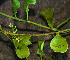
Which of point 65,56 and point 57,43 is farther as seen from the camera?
point 65,56

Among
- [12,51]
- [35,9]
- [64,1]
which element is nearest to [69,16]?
[64,1]

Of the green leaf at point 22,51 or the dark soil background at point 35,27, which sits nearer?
the green leaf at point 22,51

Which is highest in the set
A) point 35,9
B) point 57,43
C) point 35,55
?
point 35,9

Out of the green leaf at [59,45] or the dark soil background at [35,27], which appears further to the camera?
the dark soil background at [35,27]

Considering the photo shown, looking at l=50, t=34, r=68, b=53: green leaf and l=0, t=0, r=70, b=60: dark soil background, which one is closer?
l=50, t=34, r=68, b=53: green leaf

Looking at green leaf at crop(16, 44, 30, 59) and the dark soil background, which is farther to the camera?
the dark soil background

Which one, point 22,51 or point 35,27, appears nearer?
point 22,51

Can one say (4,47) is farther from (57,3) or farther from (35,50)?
(57,3)

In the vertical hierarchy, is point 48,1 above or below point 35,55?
above

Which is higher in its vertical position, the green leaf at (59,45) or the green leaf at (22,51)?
the green leaf at (59,45)

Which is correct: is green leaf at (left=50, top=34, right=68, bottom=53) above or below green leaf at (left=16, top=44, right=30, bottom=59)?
above
